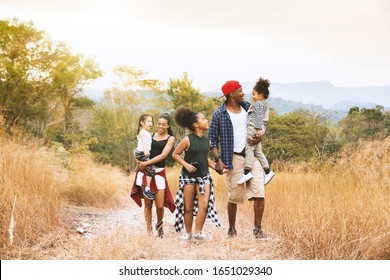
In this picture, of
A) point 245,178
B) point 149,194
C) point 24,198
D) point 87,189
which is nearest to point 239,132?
point 245,178

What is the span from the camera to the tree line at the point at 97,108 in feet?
53.3

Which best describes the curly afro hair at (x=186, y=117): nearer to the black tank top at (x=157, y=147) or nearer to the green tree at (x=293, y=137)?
the black tank top at (x=157, y=147)

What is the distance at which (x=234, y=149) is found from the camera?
201 inches

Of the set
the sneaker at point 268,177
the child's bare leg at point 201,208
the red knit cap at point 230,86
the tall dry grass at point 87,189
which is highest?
the red knit cap at point 230,86

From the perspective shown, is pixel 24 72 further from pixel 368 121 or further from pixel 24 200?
pixel 368 121

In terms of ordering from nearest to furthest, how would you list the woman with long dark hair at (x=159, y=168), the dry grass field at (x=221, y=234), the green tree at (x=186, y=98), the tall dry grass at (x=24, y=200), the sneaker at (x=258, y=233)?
1. the dry grass field at (x=221, y=234)
2. the tall dry grass at (x=24, y=200)
3. the sneaker at (x=258, y=233)
4. the woman with long dark hair at (x=159, y=168)
5. the green tree at (x=186, y=98)

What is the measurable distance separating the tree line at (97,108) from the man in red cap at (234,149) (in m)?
8.14

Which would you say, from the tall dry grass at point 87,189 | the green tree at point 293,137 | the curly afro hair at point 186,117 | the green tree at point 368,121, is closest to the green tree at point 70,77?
the tall dry grass at point 87,189

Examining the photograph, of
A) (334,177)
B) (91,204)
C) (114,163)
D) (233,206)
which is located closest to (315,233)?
(233,206)

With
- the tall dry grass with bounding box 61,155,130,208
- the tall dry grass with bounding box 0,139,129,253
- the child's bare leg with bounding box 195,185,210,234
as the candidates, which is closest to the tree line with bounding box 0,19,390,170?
the tall dry grass with bounding box 61,155,130,208

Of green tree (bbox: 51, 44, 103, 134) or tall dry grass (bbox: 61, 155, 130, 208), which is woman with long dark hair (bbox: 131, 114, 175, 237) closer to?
tall dry grass (bbox: 61, 155, 130, 208)

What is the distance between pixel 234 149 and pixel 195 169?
19.7 inches

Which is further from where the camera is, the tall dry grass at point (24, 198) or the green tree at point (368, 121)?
the green tree at point (368, 121)

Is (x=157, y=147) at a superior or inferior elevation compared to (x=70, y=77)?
inferior
